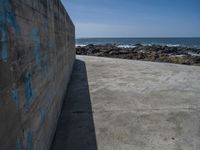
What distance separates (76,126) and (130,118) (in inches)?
38.5

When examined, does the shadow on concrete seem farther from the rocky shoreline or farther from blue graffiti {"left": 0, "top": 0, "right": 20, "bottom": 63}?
the rocky shoreline

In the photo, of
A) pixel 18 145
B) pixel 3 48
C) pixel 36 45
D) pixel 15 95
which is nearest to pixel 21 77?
pixel 15 95

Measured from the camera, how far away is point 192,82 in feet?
21.5

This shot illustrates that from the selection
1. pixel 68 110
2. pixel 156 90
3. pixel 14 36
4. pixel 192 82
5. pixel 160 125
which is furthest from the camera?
pixel 192 82

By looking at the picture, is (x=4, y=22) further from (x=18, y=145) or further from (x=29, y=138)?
(x=29, y=138)

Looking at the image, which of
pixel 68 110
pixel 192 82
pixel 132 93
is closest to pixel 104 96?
pixel 132 93

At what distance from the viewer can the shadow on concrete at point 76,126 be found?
2.74 m

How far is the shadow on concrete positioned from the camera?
108 inches

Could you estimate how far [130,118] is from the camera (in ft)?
11.8

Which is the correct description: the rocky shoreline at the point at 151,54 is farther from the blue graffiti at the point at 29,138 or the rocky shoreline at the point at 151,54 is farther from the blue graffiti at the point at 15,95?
the blue graffiti at the point at 15,95

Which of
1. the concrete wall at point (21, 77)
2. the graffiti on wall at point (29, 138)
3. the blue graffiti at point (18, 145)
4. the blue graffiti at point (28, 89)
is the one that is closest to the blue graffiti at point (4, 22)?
the concrete wall at point (21, 77)

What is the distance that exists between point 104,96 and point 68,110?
1.20 m

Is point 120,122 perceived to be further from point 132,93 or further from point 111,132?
point 132,93

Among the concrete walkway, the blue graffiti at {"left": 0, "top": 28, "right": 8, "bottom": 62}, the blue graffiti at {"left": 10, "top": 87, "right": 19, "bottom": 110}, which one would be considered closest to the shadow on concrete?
the concrete walkway
